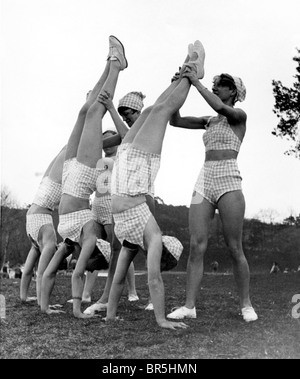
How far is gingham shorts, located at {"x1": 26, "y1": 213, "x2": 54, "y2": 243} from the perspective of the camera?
18.8ft

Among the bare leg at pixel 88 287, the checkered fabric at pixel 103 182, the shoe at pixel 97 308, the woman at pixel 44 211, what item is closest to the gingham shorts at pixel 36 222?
the woman at pixel 44 211

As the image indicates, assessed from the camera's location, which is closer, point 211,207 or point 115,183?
point 115,183

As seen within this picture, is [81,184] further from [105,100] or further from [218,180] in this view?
[218,180]

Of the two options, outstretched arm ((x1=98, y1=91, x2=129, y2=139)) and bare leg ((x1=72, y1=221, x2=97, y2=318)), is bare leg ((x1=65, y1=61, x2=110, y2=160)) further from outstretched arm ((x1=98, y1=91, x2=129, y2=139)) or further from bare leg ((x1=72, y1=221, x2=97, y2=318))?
bare leg ((x1=72, y1=221, x2=97, y2=318))

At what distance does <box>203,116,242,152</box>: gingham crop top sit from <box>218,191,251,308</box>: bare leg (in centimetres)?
47

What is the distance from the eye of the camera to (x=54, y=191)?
228 inches

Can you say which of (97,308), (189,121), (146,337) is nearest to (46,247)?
(97,308)

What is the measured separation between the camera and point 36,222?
18.8 ft

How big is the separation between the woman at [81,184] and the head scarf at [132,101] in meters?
0.20

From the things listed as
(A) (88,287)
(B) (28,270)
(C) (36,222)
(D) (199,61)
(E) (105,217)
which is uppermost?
(D) (199,61)

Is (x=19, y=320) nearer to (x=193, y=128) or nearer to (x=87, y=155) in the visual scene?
(x=87, y=155)

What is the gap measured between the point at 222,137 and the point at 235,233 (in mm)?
928
